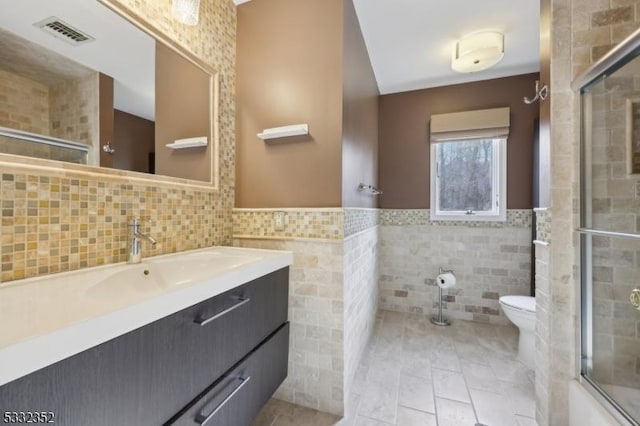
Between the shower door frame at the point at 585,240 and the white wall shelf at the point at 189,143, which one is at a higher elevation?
the white wall shelf at the point at 189,143

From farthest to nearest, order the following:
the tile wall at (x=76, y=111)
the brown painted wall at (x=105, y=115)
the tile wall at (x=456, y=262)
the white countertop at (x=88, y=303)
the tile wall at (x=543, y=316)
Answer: the tile wall at (x=456, y=262), the tile wall at (x=543, y=316), the brown painted wall at (x=105, y=115), the tile wall at (x=76, y=111), the white countertop at (x=88, y=303)

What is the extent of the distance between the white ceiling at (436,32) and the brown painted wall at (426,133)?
0.16 m

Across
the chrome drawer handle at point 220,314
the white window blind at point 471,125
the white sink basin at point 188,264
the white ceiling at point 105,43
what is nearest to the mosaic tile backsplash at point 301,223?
the white sink basin at point 188,264

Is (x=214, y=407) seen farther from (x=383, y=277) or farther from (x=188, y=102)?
(x=383, y=277)

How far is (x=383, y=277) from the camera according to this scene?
118 inches

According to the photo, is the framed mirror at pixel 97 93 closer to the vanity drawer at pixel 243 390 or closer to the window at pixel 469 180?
the vanity drawer at pixel 243 390

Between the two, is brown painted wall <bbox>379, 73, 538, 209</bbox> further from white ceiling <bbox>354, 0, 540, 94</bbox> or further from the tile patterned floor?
the tile patterned floor

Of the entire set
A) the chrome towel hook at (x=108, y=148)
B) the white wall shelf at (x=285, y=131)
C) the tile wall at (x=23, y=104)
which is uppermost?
the white wall shelf at (x=285, y=131)

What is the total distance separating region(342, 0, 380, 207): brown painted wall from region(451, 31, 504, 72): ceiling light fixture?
2.52ft

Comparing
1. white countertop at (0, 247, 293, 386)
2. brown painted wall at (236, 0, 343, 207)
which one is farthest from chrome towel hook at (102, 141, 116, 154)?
brown painted wall at (236, 0, 343, 207)

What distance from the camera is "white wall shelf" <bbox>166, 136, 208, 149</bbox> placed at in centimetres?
136

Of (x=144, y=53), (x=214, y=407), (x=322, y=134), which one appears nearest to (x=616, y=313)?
(x=322, y=134)

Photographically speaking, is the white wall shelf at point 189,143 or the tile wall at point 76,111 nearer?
the tile wall at point 76,111

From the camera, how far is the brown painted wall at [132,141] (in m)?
1.10
